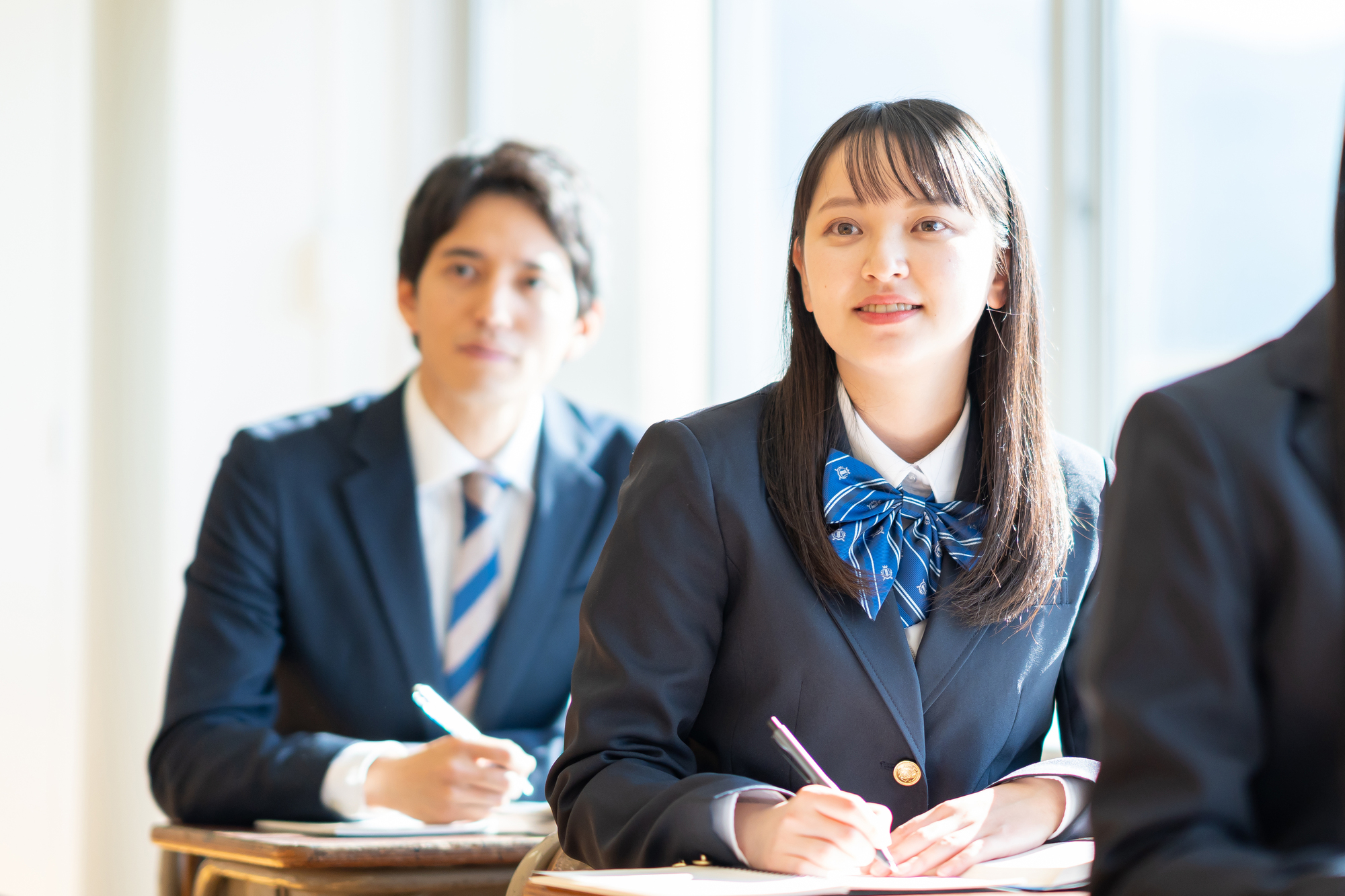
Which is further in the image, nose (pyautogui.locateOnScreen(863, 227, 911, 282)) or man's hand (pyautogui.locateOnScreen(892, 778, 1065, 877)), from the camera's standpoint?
nose (pyautogui.locateOnScreen(863, 227, 911, 282))

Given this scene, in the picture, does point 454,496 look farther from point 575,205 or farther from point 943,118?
point 943,118

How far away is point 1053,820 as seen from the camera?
137 cm

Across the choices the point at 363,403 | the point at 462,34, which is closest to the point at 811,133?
the point at 363,403

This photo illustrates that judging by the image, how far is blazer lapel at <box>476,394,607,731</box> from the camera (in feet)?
7.73

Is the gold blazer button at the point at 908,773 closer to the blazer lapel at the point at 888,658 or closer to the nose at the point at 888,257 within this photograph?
the blazer lapel at the point at 888,658

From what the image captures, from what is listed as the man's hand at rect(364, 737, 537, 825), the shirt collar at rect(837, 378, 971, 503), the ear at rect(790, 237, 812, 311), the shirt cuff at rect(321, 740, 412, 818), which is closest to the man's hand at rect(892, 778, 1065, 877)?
the shirt collar at rect(837, 378, 971, 503)

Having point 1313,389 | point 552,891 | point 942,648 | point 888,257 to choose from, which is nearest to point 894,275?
point 888,257

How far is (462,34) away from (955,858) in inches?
144

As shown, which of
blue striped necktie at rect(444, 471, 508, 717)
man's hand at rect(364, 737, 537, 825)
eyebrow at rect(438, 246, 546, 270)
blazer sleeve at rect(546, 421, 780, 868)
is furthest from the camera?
eyebrow at rect(438, 246, 546, 270)

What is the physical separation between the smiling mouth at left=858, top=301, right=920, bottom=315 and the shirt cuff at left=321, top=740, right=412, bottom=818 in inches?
39.9

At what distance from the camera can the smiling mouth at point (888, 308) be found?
1496 mm

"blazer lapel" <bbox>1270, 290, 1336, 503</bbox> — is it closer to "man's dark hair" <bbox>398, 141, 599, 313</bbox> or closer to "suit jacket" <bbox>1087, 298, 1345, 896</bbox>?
"suit jacket" <bbox>1087, 298, 1345, 896</bbox>

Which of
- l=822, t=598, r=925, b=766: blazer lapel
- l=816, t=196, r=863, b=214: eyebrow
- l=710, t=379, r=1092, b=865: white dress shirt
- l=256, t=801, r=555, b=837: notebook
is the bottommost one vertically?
l=256, t=801, r=555, b=837: notebook

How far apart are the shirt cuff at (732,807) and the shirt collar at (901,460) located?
43 cm
